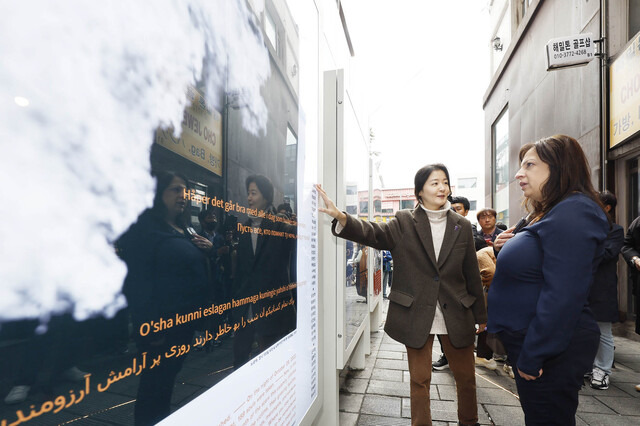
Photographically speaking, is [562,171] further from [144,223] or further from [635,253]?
[635,253]

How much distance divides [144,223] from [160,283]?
133 mm

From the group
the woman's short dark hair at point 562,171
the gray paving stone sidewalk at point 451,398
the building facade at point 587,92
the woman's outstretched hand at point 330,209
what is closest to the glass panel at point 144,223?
the woman's outstretched hand at point 330,209

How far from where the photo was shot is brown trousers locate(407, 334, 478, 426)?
241cm

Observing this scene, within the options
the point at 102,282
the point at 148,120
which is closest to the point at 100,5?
the point at 148,120

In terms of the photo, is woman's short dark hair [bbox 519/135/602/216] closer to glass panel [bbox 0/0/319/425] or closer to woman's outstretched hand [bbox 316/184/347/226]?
woman's outstretched hand [bbox 316/184/347/226]

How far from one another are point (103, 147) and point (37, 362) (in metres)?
0.33

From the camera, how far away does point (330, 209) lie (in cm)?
210

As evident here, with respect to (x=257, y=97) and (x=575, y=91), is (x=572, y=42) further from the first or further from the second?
(x=257, y=97)

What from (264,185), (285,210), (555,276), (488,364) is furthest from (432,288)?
(488,364)

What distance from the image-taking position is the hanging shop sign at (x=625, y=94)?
5.14m

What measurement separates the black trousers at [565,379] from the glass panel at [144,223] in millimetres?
1122

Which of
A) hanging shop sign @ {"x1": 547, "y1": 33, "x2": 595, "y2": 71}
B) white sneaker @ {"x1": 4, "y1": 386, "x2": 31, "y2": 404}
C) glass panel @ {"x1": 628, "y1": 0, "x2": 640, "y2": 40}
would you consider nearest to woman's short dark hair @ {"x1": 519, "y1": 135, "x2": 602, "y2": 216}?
white sneaker @ {"x1": 4, "y1": 386, "x2": 31, "y2": 404}

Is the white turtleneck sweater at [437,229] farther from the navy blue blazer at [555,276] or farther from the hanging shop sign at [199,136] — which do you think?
the hanging shop sign at [199,136]

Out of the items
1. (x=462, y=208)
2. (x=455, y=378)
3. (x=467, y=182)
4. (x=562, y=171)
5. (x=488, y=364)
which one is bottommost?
(x=488, y=364)
